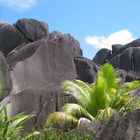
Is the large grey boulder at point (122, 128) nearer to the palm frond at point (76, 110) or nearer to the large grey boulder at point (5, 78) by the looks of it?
the palm frond at point (76, 110)

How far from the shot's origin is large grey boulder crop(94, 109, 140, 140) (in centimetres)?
656

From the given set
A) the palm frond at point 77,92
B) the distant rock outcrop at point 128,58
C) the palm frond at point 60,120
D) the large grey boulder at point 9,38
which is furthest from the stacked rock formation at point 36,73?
the distant rock outcrop at point 128,58

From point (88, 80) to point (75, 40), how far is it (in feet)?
26.0

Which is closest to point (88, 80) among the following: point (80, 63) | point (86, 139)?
point (80, 63)

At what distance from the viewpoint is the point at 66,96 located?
69.4ft

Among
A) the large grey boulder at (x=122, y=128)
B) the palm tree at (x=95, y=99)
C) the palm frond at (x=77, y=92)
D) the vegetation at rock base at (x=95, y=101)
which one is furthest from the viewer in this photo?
the palm frond at (x=77, y=92)

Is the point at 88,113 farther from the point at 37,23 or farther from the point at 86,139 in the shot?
the point at 37,23

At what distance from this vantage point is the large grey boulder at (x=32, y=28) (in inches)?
1480

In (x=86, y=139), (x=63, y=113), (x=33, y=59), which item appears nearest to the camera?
(x=86, y=139)

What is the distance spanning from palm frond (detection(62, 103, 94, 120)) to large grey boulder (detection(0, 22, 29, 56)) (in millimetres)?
16889

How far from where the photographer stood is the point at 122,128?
665 cm

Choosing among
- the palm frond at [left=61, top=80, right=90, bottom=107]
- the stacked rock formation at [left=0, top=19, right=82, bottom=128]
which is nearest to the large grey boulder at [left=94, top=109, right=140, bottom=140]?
the stacked rock formation at [left=0, top=19, right=82, bottom=128]

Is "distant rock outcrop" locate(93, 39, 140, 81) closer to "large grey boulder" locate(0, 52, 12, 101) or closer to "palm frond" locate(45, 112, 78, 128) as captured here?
"large grey boulder" locate(0, 52, 12, 101)

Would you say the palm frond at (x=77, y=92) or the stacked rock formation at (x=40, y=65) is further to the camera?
the palm frond at (x=77, y=92)
